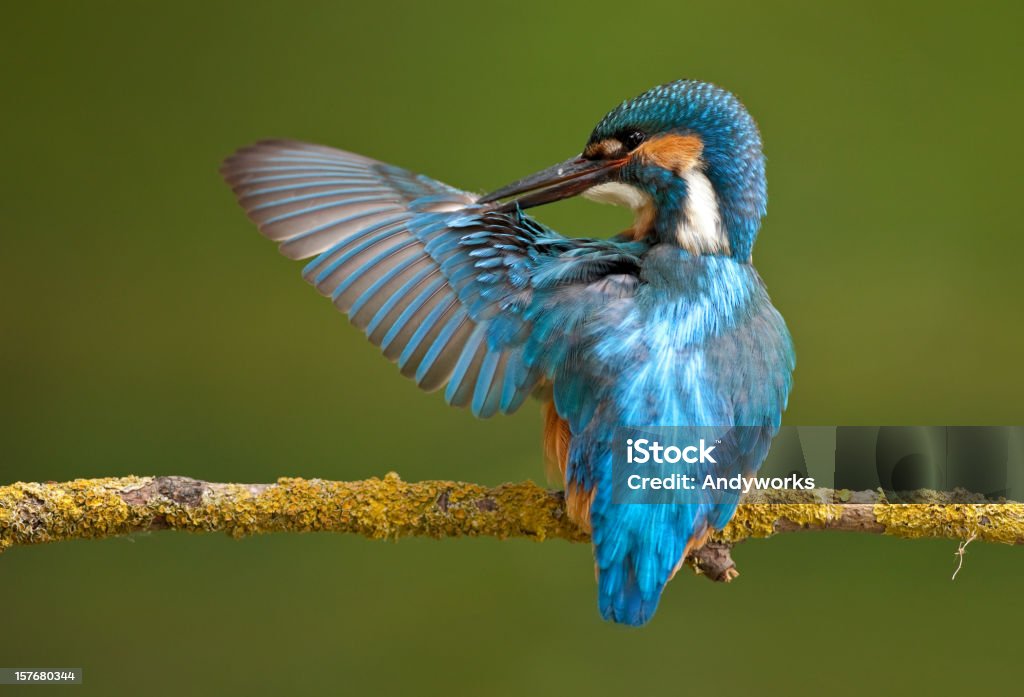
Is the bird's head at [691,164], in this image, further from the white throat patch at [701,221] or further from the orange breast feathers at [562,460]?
the orange breast feathers at [562,460]

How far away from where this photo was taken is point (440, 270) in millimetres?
1771

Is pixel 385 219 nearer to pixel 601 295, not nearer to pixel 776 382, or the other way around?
pixel 601 295

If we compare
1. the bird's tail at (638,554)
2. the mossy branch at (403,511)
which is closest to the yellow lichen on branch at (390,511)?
the mossy branch at (403,511)

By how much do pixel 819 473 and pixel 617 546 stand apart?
0.40 meters

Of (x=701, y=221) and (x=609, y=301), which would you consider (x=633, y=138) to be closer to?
(x=701, y=221)

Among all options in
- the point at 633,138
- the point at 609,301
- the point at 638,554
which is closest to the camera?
the point at 638,554

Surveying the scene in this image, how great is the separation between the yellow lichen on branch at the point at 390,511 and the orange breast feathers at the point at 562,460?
0.13 feet

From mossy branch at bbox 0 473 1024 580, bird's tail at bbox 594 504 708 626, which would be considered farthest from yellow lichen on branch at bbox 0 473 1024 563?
bird's tail at bbox 594 504 708 626

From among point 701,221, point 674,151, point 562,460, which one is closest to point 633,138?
point 674,151

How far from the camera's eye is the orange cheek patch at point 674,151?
168 centimetres

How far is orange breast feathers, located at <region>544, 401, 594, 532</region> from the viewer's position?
1.56 m

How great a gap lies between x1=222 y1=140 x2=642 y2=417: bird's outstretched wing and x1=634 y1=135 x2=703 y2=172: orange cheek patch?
139 millimetres

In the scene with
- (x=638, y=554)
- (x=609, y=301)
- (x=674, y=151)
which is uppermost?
(x=674, y=151)

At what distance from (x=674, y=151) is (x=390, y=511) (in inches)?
27.4
